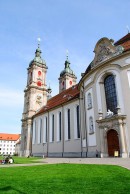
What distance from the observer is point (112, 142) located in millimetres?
20844

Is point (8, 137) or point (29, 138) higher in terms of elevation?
point (8, 137)

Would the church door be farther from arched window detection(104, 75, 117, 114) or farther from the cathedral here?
arched window detection(104, 75, 117, 114)

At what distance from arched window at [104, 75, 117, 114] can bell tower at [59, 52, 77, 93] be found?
35701 millimetres

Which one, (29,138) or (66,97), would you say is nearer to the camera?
(66,97)

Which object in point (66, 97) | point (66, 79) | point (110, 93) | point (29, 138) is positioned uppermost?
point (66, 79)

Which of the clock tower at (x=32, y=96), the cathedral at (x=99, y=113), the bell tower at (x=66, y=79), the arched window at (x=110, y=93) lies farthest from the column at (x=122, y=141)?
the bell tower at (x=66, y=79)

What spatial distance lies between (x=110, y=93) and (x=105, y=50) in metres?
5.71

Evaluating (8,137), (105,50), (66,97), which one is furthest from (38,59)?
(8,137)

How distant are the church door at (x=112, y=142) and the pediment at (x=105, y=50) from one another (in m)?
9.20

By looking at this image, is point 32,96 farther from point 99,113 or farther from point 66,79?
point 99,113

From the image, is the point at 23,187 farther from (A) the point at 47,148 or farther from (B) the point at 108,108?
(A) the point at 47,148

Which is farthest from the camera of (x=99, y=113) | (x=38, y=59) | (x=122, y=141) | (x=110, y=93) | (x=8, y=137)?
(x=8, y=137)

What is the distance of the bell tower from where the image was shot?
59.5 meters

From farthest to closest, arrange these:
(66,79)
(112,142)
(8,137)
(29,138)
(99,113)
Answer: (8,137) < (66,79) < (29,138) < (99,113) < (112,142)
